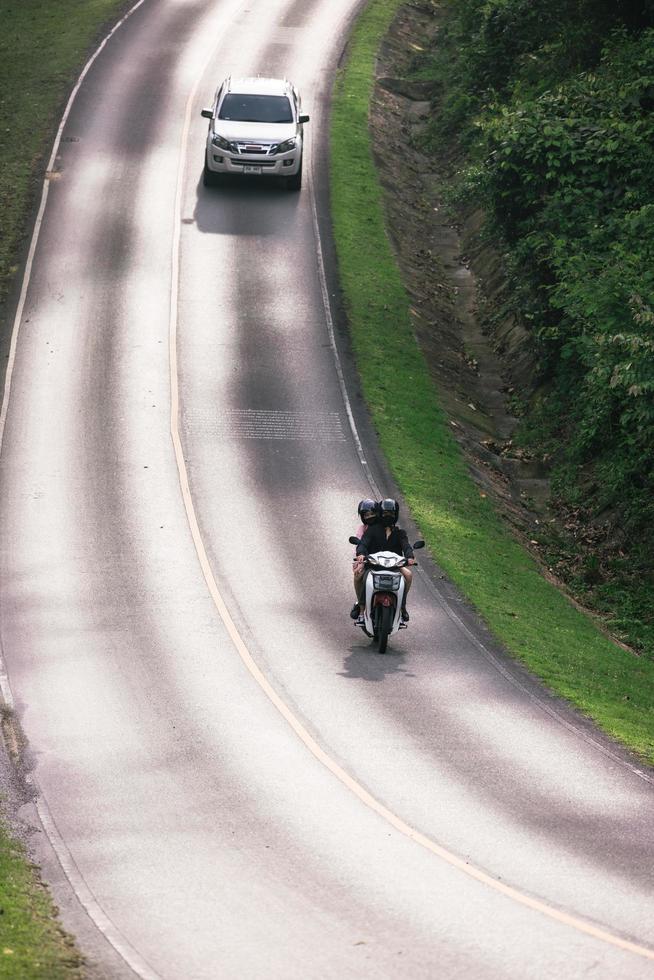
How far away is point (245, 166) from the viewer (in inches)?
1580

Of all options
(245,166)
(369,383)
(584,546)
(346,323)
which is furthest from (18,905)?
(245,166)

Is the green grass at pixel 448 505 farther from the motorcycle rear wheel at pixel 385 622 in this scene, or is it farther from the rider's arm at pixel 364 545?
the rider's arm at pixel 364 545

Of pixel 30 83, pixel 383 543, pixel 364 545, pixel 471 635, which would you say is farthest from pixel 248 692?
pixel 30 83

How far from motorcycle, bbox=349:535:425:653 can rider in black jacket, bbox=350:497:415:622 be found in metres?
0.15

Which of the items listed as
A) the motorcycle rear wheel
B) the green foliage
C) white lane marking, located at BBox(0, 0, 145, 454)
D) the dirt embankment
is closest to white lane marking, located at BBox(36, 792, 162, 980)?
the motorcycle rear wheel

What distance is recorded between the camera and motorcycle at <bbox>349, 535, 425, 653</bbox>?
61.5ft

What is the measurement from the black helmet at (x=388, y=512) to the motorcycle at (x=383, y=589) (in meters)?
0.48

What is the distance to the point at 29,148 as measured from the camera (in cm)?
4331

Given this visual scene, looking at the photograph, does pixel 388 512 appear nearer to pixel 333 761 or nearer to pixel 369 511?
pixel 369 511

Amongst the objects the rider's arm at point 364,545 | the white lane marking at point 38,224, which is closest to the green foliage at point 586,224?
the rider's arm at point 364,545

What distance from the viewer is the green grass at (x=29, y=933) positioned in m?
10.6

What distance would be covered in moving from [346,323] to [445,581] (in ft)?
42.9

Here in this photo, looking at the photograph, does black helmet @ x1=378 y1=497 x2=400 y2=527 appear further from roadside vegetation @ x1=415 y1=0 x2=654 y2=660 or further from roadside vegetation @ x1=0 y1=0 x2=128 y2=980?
roadside vegetation @ x1=0 y1=0 x2=128 y2=980

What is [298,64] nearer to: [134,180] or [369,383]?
[134,180]
